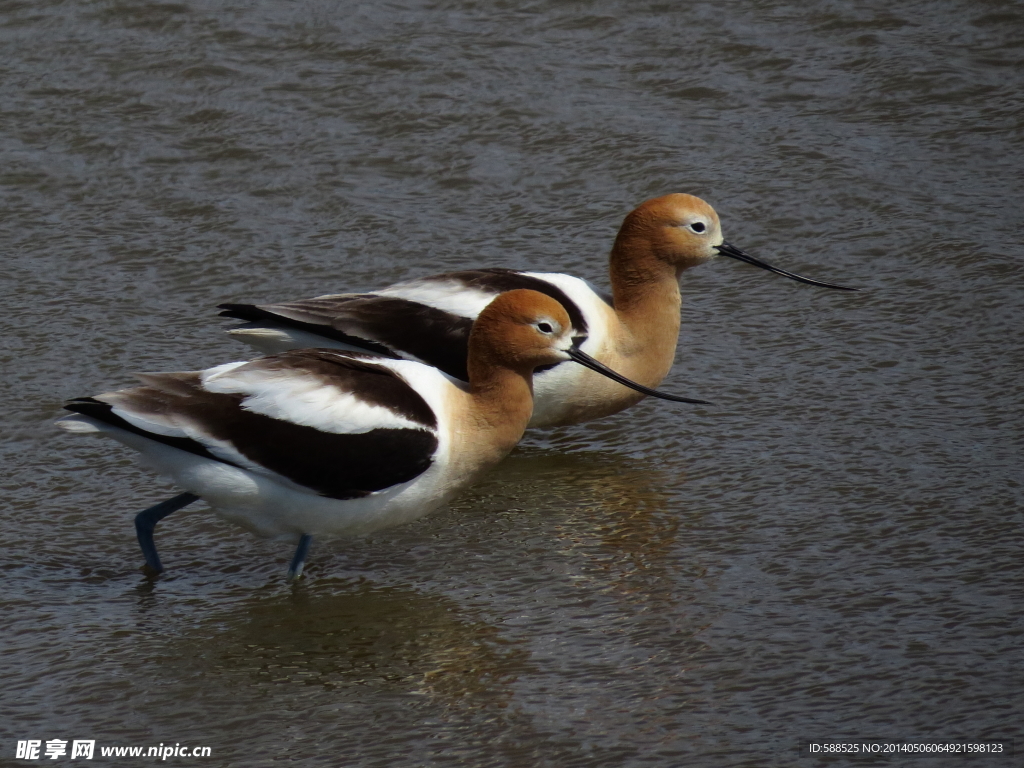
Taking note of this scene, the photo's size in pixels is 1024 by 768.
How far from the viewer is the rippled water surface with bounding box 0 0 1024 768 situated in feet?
13.6

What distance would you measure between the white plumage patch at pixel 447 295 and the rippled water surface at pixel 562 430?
686 mm

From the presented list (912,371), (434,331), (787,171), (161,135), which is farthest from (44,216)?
(912,371)

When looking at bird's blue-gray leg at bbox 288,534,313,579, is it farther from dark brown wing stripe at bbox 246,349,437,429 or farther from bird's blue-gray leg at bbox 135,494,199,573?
dark brown wing stripe at bbox 246,349,437,429

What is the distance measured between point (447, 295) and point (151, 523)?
164 centimetres

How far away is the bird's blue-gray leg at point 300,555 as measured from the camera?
4.84m

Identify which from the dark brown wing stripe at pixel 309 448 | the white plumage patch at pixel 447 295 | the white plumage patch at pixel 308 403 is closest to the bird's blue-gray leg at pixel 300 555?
the dark brown wing stripe at pixel 309 448

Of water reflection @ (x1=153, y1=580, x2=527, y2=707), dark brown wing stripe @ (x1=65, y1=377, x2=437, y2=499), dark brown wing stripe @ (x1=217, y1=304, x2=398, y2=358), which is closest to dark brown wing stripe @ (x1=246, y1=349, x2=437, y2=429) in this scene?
dark brown wing stripe @ (x1=65, y1=377, x2=437, y2=499)

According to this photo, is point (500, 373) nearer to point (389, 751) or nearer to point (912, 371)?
point (389, 751)

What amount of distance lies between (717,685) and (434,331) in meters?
2.20

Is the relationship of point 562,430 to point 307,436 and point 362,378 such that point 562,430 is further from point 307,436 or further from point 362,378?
point 307,436

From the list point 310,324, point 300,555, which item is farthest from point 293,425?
point 310,324

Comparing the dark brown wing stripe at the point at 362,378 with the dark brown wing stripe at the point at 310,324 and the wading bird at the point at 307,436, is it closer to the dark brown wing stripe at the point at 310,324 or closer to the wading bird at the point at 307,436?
the wading bird at the point at 307,436

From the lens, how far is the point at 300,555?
4844 mm

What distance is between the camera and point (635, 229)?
6.32 m
